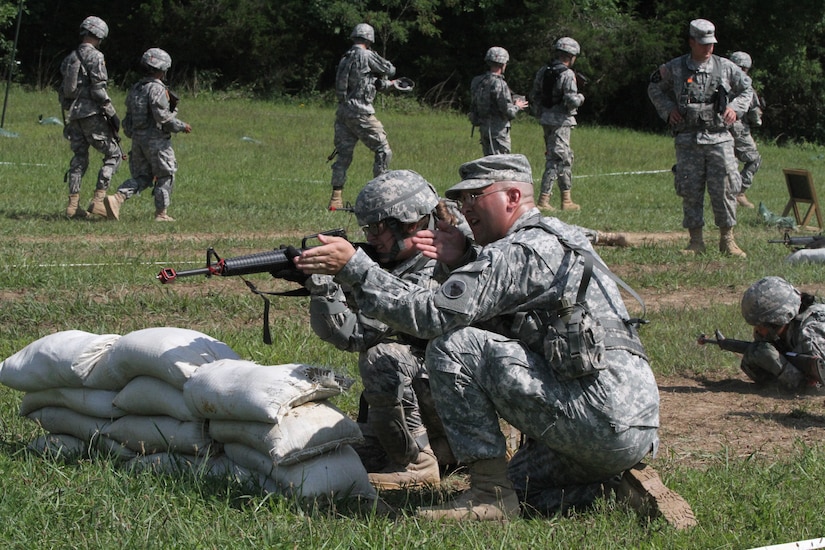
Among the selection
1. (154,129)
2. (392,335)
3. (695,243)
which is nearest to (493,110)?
(154,129)

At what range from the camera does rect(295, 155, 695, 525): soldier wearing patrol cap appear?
411cm

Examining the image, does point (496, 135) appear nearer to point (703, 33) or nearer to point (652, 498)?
point (703, 33)

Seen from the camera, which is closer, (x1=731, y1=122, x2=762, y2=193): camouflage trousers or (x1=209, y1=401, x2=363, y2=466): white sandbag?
(x1=209, y1=401, x2=363, y2=466): white sandbag

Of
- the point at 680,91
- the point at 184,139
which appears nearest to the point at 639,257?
the point at 680,91

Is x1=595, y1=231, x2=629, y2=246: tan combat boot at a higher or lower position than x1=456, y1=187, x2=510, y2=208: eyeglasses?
lower

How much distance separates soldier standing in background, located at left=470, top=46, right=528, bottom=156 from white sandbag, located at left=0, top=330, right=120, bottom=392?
11651mm

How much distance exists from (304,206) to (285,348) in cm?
837

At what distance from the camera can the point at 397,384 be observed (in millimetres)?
4859

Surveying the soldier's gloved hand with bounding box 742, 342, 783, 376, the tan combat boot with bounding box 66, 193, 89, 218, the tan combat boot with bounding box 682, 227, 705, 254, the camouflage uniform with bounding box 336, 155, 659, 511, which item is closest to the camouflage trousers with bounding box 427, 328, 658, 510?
the camouflage uniform with bounding box 336, 155, 659, 511

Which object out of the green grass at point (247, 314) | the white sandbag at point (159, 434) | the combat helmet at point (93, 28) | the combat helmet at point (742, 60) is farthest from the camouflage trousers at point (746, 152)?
the white sandbag at point (159, 434)

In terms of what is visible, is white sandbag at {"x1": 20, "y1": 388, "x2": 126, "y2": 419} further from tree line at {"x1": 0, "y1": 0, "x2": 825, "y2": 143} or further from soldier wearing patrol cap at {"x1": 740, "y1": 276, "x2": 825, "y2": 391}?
tree line at {"x1": 0, "y1": 0, "x2": 825, "y2": 143}

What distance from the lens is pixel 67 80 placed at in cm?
1332

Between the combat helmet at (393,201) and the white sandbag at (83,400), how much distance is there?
1.37m

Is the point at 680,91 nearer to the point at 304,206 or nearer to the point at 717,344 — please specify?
the point at 717,344
